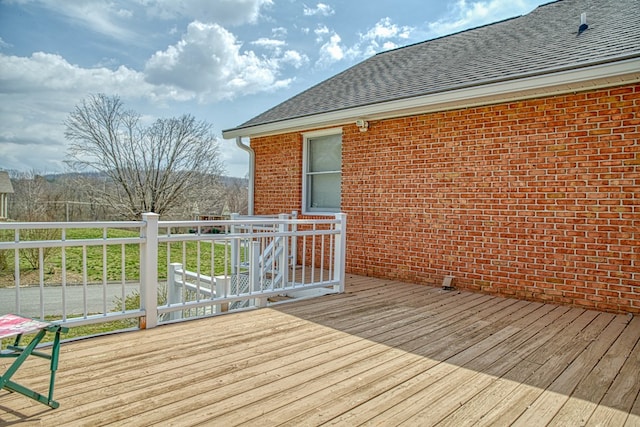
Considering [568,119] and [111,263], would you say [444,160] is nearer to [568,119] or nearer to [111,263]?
[568,119]

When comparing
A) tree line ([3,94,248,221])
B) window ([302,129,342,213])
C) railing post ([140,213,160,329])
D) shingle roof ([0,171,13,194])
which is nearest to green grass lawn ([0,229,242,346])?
tree line ([3,94,248,221])

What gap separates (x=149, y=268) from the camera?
339 cm

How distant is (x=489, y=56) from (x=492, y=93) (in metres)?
1.64

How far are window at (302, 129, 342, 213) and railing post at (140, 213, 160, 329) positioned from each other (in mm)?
4053

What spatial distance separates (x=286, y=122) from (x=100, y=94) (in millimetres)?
11088

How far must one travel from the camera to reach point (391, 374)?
8.64ft

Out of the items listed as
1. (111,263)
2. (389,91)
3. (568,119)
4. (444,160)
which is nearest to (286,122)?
(389,91)

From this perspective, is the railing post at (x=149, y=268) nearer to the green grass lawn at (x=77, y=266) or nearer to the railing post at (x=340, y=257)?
the railing post at (x=340, y=257)

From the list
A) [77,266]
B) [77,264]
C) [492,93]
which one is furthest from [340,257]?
[77,264]

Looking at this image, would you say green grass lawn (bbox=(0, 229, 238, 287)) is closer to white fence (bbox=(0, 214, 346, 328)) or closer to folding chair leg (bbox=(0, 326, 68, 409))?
white fence (bbox=(0, 214, 346, 328))

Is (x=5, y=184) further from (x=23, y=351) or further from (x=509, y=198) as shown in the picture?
(x=509, y=198)

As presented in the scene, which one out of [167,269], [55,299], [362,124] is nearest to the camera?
[167,269]

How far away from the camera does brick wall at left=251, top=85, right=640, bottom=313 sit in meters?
4.28

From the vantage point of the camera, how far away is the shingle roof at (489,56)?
4.61m
